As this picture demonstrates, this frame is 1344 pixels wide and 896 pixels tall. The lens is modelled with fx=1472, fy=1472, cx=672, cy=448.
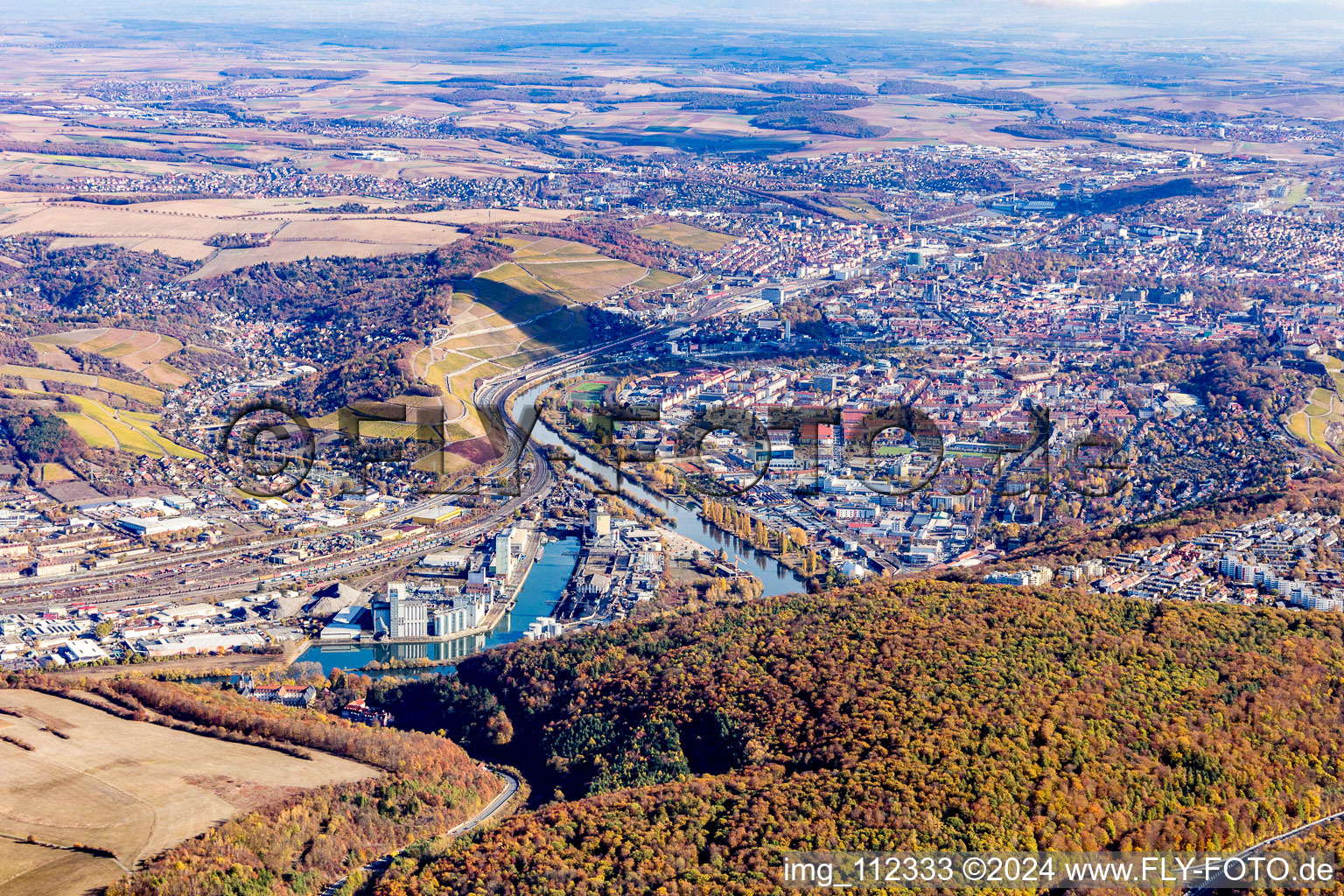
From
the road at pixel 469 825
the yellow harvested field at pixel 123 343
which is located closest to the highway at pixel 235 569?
the road at pixel 469 825

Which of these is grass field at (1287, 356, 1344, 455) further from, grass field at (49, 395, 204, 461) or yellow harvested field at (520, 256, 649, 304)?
grass field at (49, 395, 204, 461)

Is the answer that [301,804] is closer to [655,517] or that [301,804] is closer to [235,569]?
[235,569]

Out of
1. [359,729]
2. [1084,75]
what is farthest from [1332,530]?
[1084,75]

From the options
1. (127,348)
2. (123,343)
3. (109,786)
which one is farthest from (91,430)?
(109,786)

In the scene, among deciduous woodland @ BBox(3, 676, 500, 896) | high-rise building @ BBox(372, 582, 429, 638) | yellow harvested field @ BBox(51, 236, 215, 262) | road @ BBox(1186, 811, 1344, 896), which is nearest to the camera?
road @ BBox(1186, 811, 1344, 896)

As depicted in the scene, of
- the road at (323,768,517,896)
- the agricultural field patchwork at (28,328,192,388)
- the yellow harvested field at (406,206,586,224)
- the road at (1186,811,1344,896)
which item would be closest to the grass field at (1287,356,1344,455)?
the road at (1186,811,1344,896)

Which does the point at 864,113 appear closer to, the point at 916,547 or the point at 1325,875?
the point at 916,547
